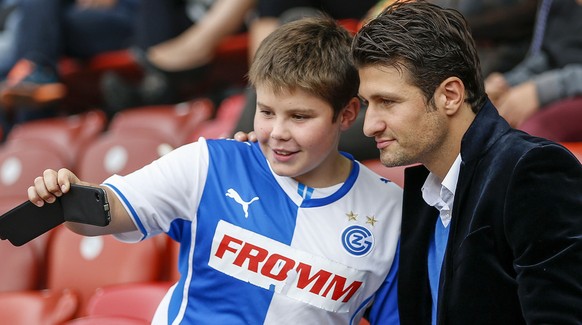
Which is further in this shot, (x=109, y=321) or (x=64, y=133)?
(x=64, y=133)

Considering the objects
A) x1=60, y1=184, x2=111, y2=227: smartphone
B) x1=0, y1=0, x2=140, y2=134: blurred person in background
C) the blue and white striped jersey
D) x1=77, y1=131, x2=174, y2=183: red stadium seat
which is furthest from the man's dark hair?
x1=0, y1=0, x2=140, y2=134: blurred person in background

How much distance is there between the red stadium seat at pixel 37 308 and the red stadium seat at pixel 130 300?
99 millimetres

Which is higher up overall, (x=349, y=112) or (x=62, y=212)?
(x=349, y=112)

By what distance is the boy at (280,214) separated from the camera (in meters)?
1.60

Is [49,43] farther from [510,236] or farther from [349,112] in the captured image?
[510,236]

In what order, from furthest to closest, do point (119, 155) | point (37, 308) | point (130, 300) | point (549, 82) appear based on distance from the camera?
point (119, 155) → point (549, 82) → point (37, 308) → point (130, 300)

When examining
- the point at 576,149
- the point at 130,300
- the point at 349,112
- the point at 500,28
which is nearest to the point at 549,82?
the point at 500,28

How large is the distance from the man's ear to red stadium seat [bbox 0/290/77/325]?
1234 mm

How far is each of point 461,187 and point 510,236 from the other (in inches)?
5.9

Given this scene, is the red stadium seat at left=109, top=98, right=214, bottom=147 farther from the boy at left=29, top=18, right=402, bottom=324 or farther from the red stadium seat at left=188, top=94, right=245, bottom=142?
the boy at left=29, top=18, right=402, bottom=324

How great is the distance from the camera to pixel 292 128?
1589 millimetres

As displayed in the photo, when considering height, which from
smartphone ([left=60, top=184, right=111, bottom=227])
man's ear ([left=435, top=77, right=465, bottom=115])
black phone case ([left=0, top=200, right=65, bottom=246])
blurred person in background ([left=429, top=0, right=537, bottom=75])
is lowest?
black phone case ([left=0, top=200, right=65, bottom=246])

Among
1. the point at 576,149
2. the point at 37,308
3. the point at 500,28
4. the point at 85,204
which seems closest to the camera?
the point at 85,204

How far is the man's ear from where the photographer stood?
1.51m
